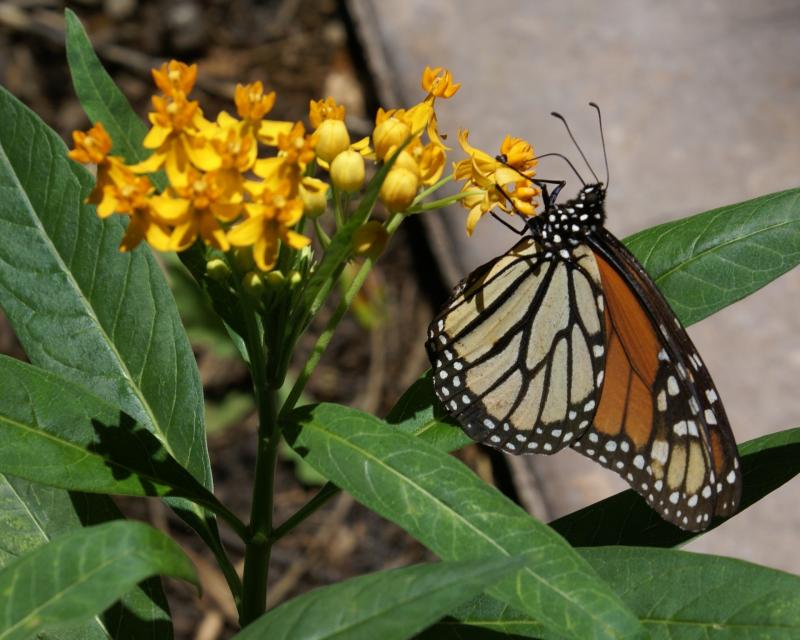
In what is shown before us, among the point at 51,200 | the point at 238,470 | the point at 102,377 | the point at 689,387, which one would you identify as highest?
the point at 51,200

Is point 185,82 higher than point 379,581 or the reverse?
higher

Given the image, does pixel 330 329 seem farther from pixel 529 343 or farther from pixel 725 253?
pixel 725 253

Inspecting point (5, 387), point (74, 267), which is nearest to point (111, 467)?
point (5, 387)

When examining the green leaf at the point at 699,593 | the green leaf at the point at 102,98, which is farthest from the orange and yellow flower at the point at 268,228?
the green leaf at the point at 699,593

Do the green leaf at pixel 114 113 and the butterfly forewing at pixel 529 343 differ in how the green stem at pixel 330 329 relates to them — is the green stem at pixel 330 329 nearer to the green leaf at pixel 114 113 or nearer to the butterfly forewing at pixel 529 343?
the green leaf at pixel 114 113

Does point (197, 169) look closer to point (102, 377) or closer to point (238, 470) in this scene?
point (102, 377)
